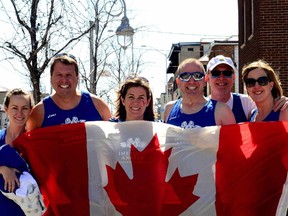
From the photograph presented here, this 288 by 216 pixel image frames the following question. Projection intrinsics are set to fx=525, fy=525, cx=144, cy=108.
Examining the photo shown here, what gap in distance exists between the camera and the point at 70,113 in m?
5.35

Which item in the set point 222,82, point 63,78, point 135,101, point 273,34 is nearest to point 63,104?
point 63,78

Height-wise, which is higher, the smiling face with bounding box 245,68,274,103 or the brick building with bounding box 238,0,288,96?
the brick building with bounding box 238,0,288,96

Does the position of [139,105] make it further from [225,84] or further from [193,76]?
[225,84]

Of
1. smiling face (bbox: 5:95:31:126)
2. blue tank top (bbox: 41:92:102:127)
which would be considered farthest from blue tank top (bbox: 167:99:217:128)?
smiling face (bbox: 5:95:31:126)

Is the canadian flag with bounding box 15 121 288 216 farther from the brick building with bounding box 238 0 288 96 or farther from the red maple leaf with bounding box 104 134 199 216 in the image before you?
the brick building with bounding box 238 0 288 96

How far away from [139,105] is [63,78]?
2.81ft

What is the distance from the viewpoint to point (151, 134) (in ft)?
16.5

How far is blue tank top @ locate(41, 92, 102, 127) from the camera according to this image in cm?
530

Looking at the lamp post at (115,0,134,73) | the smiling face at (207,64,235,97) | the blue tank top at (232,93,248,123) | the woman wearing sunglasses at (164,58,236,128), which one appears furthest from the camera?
the lamp post at (115,0,134,73)

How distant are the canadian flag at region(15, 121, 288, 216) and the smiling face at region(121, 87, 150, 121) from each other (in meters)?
0.10

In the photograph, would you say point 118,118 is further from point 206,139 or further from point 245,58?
point 245,58

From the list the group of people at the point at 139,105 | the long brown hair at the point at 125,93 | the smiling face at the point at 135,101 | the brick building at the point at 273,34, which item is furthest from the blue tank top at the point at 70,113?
the brick building at the point at 273,34

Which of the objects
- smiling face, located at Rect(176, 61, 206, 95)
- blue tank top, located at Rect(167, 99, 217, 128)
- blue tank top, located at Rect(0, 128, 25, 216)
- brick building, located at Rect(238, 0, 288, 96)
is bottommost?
blue tank top, located at Rect(0, 128, 25, 216)

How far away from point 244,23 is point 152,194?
13.2 m
